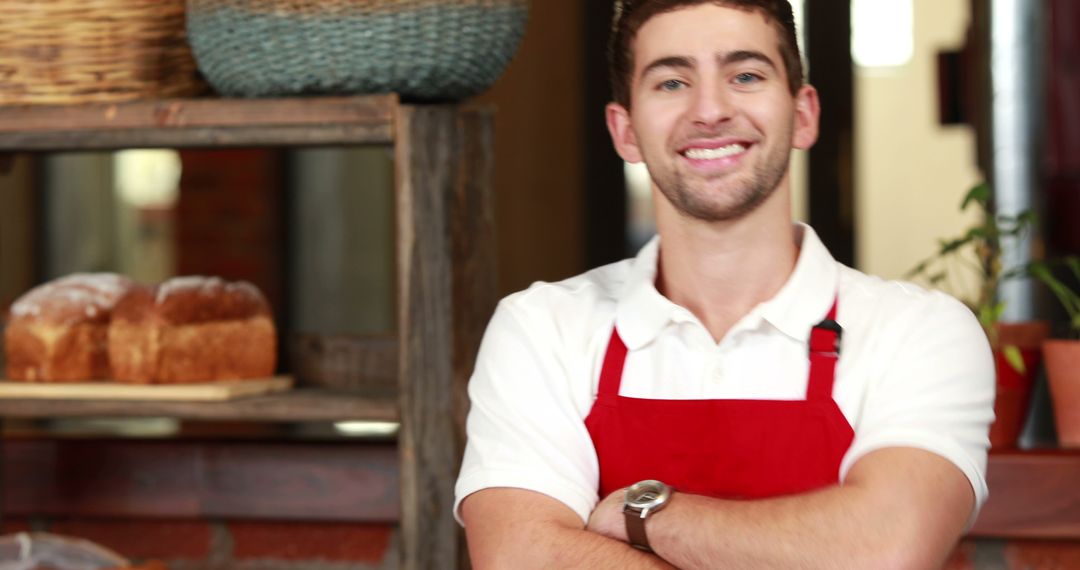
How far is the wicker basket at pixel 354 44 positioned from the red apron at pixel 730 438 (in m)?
0.42

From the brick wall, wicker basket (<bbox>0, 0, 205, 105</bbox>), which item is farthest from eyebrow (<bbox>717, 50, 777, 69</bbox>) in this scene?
the brick wall

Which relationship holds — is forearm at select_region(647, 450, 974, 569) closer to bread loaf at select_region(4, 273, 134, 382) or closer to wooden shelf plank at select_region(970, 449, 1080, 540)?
wooden shelf plank at select_region(970, 449, 1080, 540)

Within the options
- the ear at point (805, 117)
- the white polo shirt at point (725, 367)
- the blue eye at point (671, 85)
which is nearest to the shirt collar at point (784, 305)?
the white polo shirt at point (725, 367)

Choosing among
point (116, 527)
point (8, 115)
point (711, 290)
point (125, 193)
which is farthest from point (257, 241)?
point (711, 290)

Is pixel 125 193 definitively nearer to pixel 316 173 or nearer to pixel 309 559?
pixel 316 173

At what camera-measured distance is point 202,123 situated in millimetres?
1617

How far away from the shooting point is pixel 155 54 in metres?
A: 1.68

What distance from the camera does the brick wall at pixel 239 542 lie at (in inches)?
76.3

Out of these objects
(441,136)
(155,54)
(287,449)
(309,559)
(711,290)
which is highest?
(155,54)

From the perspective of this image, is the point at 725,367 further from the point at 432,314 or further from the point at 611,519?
the point at 432,314

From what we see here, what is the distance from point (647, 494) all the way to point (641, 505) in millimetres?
15

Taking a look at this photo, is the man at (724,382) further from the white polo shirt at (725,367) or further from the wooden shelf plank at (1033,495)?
the wooden shelf plank at (1033,495)

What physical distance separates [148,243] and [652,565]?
13.0 ft

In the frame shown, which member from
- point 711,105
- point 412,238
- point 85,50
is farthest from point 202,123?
point 711,105
